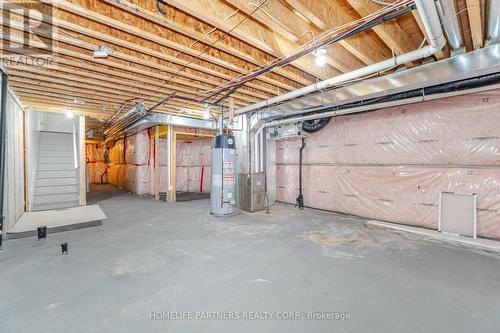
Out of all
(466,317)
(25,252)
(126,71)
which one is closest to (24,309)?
(25,252)

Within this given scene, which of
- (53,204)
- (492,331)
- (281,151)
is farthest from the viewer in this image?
(281,151)

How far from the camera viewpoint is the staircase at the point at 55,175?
5242 millimetres

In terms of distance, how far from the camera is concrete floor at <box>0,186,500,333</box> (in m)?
1.62

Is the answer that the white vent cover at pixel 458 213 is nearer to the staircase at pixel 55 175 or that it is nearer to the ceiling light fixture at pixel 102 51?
the ceiling light fixture at pixel 102 51

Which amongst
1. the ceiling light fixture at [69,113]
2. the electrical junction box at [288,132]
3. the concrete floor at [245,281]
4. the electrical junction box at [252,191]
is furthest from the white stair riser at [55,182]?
the electrical junction box at [288,132]

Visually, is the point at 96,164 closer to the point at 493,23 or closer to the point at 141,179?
the point at 141,179

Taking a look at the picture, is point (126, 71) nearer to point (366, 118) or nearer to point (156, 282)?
→ point (156, 282)

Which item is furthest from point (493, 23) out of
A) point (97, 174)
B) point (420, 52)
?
point (97, 174)

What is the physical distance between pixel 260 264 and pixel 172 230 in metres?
1.90

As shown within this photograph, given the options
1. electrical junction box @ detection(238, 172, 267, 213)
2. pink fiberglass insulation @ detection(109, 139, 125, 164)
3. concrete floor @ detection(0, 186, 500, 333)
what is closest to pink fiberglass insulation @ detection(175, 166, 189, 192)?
pink fiberglass insulation @ detection(109, 139, 125, 164)

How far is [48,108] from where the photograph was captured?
560 cm

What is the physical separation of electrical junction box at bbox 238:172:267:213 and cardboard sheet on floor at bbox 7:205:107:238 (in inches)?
111

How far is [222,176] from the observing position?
188 inches

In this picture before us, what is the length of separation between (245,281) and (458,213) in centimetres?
347
